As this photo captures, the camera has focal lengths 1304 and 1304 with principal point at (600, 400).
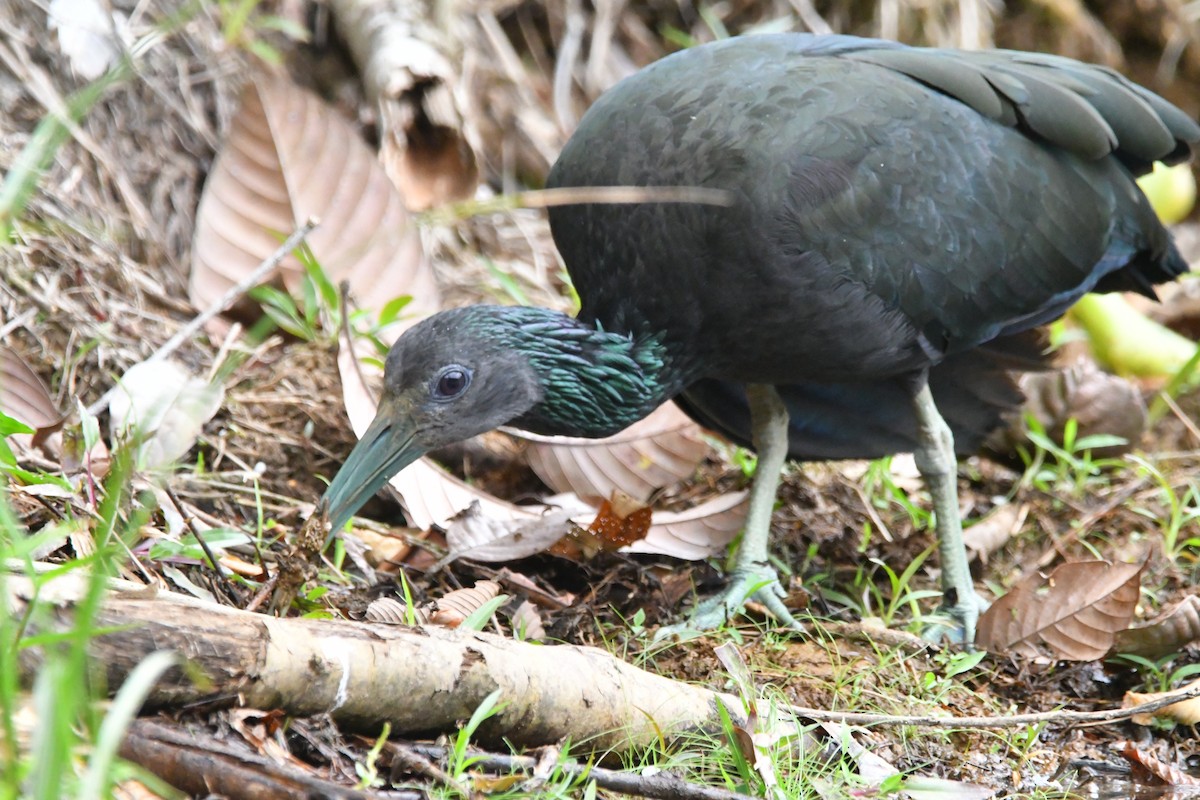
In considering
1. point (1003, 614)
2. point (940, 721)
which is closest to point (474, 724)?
point (940, 721)

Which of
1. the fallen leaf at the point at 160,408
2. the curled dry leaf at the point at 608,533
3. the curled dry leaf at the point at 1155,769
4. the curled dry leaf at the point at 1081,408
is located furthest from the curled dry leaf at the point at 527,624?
the curled dry leaf at the point at 1081,408

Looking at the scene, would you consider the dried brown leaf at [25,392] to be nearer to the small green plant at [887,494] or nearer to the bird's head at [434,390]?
the bird's head at [434,390]

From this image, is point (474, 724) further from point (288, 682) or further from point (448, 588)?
point (448, 588)

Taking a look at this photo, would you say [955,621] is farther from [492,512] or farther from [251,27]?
[251,27]

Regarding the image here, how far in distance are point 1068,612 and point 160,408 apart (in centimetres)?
288

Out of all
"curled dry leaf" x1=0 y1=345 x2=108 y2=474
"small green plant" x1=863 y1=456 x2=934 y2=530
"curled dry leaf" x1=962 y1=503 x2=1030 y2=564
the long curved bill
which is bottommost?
"curled dry leaf" x1=962 y1=503 x2=1030 y2=564

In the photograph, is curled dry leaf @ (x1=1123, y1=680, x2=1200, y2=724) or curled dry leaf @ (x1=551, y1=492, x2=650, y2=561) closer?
curled dry leaf @ (x1=1123, y1=680, x2=1200, y2=724)

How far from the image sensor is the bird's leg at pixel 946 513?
14.7 ft

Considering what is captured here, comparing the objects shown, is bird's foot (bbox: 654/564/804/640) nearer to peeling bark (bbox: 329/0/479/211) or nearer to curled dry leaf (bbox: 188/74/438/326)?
curled dry leaf (bbox: 188/74/438/326)

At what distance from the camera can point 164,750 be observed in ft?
7.97

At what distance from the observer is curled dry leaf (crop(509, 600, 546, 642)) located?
145 inches

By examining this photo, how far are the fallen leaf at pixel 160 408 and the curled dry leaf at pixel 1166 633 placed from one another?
2.93 meters

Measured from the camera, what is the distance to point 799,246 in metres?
3.96

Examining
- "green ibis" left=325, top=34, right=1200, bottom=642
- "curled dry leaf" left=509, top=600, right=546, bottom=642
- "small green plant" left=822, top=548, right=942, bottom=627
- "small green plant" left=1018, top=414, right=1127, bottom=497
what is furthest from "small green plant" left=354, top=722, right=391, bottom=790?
"small green plant" left=1018, top=414, right=1127, bottom=497
